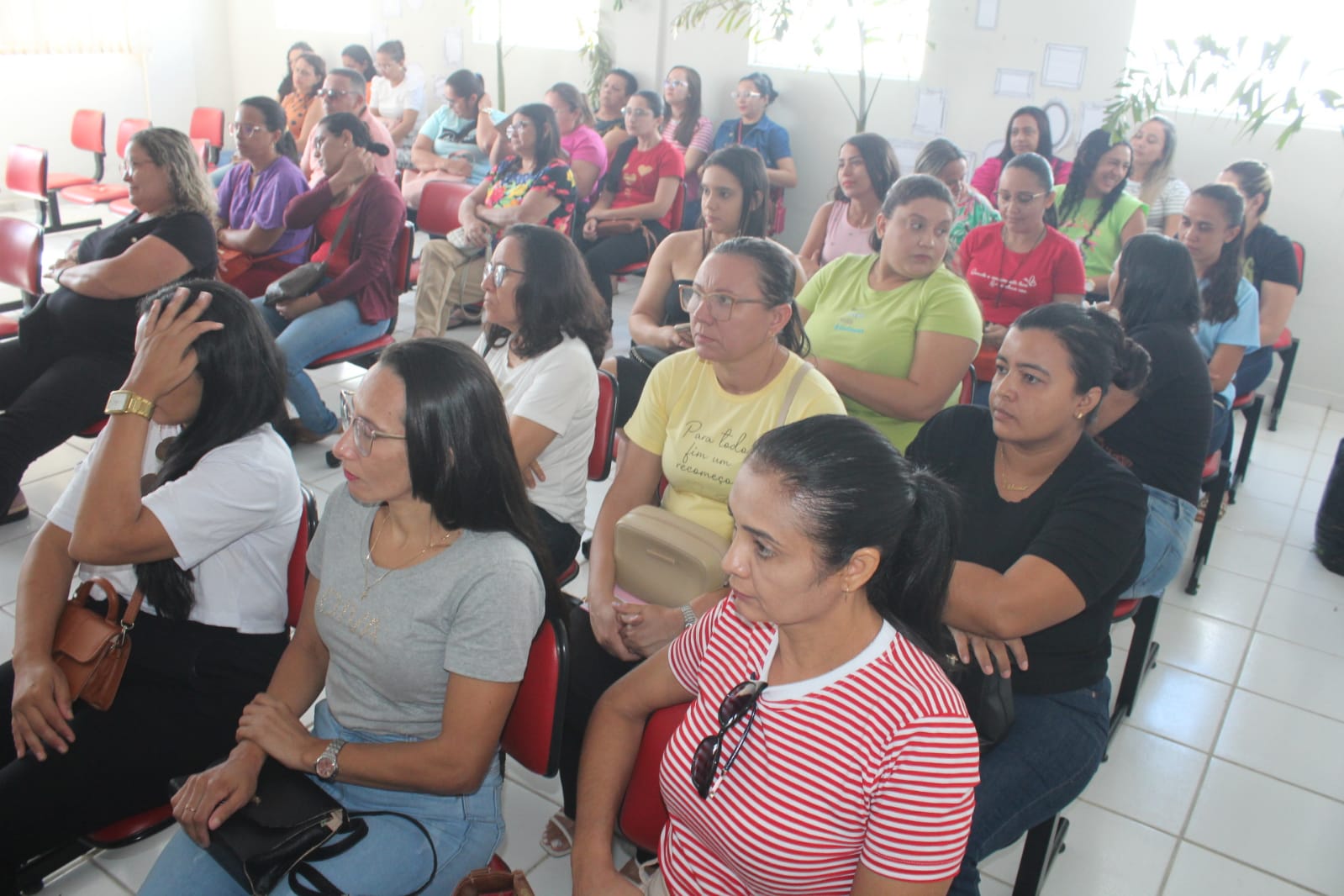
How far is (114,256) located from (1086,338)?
3077 mm

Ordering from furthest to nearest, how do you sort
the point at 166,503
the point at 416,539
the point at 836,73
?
the point at 836,73 → the point at 166,503 → the point at 416,539

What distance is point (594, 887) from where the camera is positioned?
1390mm

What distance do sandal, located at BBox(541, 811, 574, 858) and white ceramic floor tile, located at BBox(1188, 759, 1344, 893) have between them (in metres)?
1.45

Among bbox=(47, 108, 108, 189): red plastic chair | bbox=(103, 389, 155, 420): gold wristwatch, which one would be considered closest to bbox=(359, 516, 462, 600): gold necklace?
bbox=(103, 389, 155, 420): gold wristwatch

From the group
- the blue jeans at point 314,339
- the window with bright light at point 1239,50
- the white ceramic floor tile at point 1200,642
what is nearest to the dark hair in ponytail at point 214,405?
the blue jeans at point 314,339

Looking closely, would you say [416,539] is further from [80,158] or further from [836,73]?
[80,158]

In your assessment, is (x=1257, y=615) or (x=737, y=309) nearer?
(x=737, y=309)

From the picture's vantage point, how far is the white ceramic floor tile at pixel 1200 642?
299 cm

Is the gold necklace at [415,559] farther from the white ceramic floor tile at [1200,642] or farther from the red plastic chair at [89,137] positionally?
the red plastic chair at [89,137]

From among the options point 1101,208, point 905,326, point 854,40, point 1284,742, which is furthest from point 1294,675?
point 854,40

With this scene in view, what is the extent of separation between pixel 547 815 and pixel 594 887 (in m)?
0.92

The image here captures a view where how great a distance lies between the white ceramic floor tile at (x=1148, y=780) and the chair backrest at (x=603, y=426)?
1464 millimetres

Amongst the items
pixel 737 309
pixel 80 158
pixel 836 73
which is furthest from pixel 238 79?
pixel 737 309

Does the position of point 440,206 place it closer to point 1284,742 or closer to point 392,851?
point 392,851
